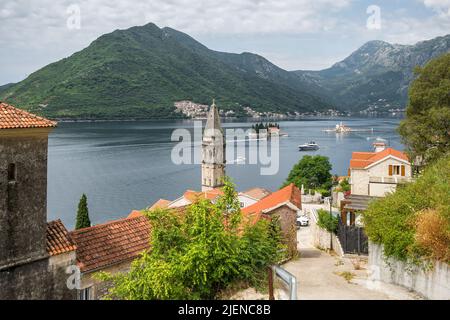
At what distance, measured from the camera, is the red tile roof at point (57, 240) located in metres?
11.0

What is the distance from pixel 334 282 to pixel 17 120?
9.74m

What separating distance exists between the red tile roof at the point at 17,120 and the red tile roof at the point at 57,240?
2.81 m

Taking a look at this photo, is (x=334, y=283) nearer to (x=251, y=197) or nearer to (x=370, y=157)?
(x=370, y=157)

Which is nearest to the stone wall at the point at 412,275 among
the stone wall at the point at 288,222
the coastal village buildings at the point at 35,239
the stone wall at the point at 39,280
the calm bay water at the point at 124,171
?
the stone wall at the point at 288,222

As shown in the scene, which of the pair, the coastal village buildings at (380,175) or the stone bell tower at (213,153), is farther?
the stone bell tower at (213,153)

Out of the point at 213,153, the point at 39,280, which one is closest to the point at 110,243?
the point at 39,280

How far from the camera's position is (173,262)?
861 cm

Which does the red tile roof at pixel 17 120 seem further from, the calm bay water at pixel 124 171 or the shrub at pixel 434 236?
the calm bay water at pixel 124 171

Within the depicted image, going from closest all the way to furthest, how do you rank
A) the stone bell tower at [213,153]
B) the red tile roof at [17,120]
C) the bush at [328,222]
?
the red tile roof at [17,120] < the bush at [328,222] < the stone bell tower at [213,153]

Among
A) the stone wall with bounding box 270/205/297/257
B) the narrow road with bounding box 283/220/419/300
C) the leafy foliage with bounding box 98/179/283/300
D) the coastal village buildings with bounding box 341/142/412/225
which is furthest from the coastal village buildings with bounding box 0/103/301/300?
the coastal village buildings with bounding box 341/142/412/225

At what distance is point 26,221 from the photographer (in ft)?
34.3
